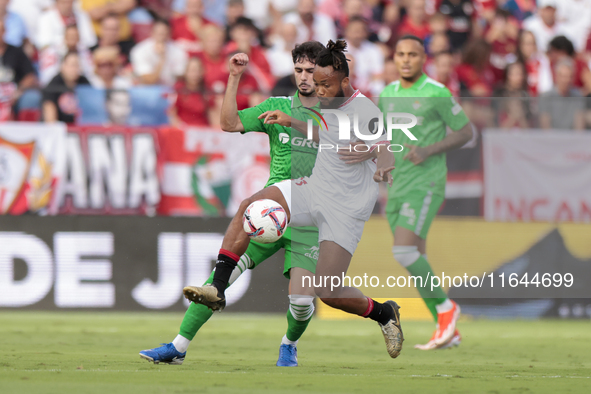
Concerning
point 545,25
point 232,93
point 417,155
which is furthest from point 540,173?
point 232,93

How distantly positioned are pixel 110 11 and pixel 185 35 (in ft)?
3.60

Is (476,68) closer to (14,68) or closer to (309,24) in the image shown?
(309,24)

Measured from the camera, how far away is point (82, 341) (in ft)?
25.6

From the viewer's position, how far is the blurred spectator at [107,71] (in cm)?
1112

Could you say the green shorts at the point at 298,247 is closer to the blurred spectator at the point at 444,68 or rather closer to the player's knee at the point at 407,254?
the player's knee at the point at 407,254

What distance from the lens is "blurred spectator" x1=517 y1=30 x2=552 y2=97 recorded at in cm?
1262

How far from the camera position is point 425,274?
788 cm

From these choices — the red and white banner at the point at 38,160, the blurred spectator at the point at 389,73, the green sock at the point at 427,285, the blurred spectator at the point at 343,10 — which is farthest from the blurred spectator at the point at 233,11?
the green sock at the point at 427,285

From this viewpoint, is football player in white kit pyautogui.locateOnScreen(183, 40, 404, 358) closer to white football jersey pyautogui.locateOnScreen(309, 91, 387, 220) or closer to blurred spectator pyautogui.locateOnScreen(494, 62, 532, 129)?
white football jersey pyautogui.locateOnScreen(309, 91, 387, 220)

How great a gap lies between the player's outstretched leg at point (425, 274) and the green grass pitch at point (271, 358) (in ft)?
0.56

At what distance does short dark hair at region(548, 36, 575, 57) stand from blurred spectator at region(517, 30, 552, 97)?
39 cm

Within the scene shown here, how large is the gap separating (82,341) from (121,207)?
8.15 ft

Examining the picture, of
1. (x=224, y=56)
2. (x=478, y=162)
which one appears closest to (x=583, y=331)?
(x=478, y=162)

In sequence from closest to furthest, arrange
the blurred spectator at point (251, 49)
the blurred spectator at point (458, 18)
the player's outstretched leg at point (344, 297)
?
the player's outstretched leg at point (344, 297) → the blurred spectator at point (251, 49) → the blurred spectator at point (458, 18)
